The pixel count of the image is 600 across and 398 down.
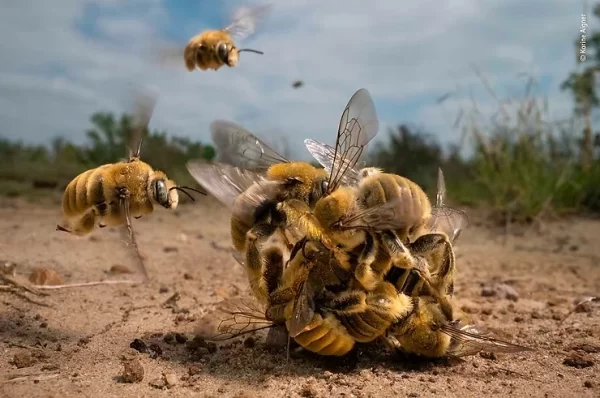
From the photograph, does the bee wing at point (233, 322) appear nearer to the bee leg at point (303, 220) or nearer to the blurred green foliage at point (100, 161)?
the bee leg at point (303, 220)

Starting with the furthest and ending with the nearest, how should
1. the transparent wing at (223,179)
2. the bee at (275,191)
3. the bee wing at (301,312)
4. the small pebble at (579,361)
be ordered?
the transparent wing at (223,179) < the small pebble at (579,361) < the bee at (275,191) < the bee wing at (301,312)

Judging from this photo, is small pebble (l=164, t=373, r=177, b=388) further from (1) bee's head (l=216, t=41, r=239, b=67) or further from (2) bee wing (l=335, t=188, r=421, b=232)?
(1) bee's head (l=216, t=41, r=239, b=67)

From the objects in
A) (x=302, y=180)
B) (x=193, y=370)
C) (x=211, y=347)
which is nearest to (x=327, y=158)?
(x=302, y=180)

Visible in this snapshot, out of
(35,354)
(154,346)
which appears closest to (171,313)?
(154,346)

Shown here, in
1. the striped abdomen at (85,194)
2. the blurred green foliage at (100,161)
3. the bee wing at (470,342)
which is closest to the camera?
the bee wing at (470,342)

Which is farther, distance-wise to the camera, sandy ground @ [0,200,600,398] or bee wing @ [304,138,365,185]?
bee wing @ [304,138,365,185]

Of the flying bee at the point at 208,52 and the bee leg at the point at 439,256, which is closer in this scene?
the bee leg at the point at 439,256

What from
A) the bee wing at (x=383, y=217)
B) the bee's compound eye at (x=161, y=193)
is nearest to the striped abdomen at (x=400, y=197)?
the bee wing at (x=383, y=217)

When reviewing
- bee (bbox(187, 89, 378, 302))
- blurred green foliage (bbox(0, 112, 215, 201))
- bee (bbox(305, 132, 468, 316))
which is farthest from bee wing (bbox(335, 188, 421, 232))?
blurred green foliage (bbox(0, 112, 215, 201))
